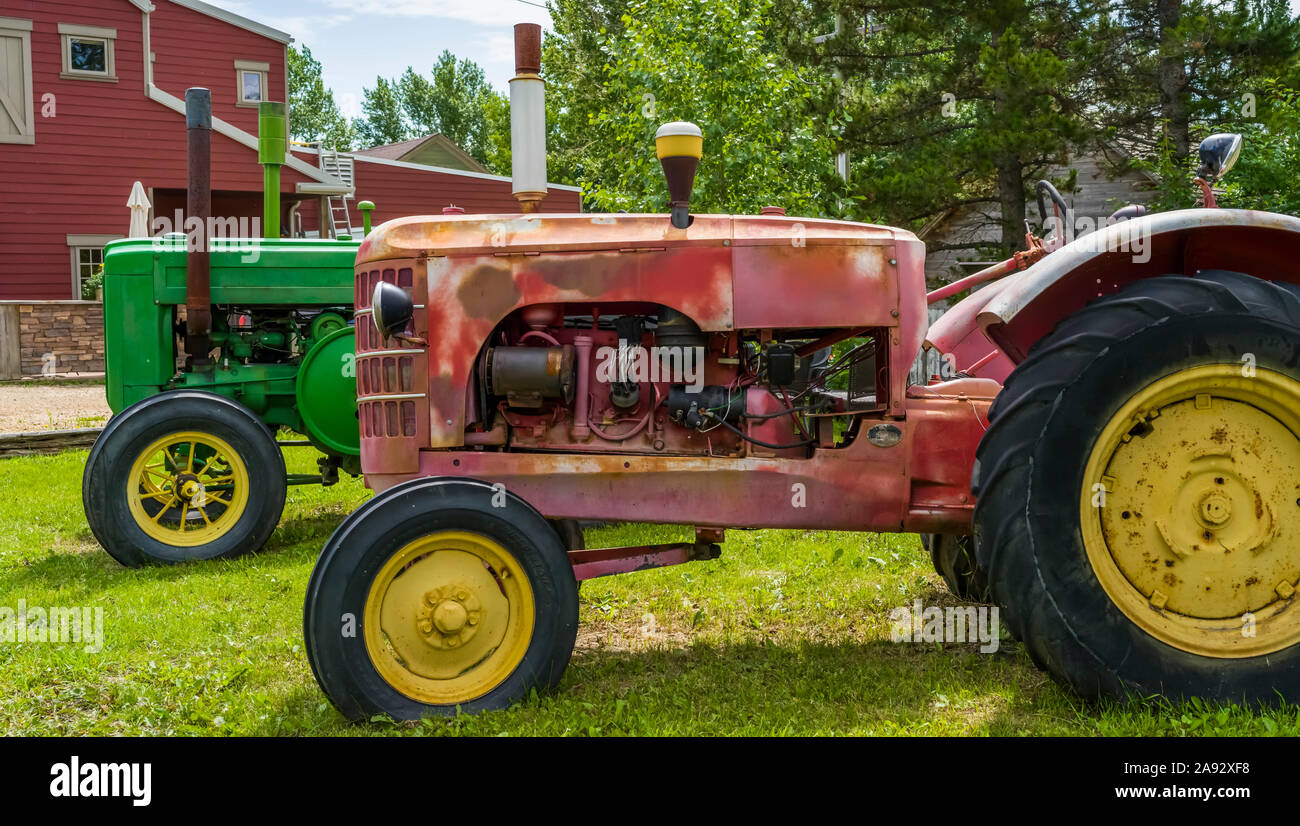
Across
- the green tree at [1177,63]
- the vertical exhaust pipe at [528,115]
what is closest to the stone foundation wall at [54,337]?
the green tree at [1177,63]

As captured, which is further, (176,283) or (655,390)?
(176,283)

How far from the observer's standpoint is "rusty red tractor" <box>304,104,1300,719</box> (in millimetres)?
2996

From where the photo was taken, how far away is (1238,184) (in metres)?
10.1

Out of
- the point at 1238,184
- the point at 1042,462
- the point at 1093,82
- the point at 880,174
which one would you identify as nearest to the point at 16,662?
the point at 1042,462

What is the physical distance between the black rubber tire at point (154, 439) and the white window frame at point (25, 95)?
49.3 ft

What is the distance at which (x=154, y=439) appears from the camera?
18.8 ft

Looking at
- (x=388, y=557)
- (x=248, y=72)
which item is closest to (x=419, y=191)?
(x=248, y=72)

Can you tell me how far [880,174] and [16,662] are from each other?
1175 cm

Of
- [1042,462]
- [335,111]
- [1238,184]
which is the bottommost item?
[1042,462]

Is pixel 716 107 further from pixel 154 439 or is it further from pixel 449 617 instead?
pixel 449 617

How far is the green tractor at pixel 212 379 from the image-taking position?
5699 mm

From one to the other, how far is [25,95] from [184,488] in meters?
15.5

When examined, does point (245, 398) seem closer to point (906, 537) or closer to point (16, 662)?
point (16, 662)

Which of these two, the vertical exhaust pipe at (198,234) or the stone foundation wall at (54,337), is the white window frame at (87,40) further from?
the vertical exhaust pipe at (198,234)
